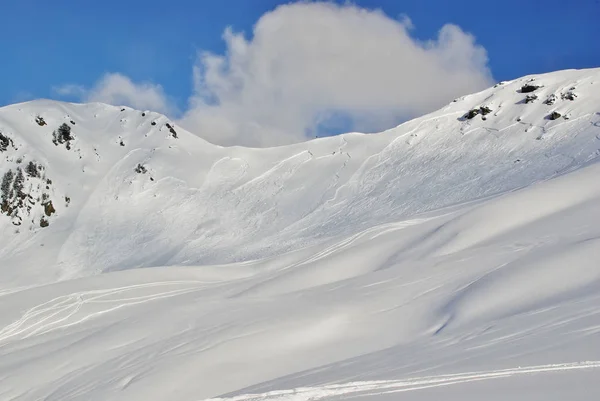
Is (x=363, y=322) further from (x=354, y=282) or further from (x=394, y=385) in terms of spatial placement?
(x=394, y=385)

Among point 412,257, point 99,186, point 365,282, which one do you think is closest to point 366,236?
point 412,257

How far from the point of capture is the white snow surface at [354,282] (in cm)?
767

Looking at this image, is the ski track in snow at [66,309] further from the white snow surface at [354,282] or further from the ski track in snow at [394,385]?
the ski track in snow at [394,385]

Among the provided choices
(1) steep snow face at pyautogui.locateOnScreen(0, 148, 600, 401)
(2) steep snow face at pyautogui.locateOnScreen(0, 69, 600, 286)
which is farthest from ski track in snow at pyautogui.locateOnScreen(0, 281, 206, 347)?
(2) steep snow face at pyautogui.locateOnScreen(0, 69, 600, 286)

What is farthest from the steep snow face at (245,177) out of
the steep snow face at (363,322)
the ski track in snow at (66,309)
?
the steep snow face at (363,322)

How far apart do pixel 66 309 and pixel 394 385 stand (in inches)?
532

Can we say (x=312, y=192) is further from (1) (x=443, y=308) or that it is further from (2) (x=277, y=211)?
(1) (x=443, y=308)

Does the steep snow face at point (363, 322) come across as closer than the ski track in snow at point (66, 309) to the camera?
Yes

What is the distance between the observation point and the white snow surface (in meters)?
7.67

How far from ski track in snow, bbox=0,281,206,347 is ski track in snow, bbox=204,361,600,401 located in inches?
442

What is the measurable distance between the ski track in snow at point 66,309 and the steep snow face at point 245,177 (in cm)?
1150

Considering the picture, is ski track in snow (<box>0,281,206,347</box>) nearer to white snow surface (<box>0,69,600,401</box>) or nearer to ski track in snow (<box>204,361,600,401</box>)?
white snow surface (<box>0,69,600,401</box>)

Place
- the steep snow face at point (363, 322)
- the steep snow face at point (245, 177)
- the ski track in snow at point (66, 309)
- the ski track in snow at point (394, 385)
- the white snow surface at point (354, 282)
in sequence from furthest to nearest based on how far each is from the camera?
1. the steep snow face at point (245, 177)
2. the ski track in snow at point (66, 309)
3. the white snow surface at point (354, 282)
4. the steep snow face at point (363, 322)
5. the ski track in snow at point (394, 385)

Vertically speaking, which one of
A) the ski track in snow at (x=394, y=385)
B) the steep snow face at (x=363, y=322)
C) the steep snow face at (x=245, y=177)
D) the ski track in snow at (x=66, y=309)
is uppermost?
the steep snow face at (x=245, y=177)
